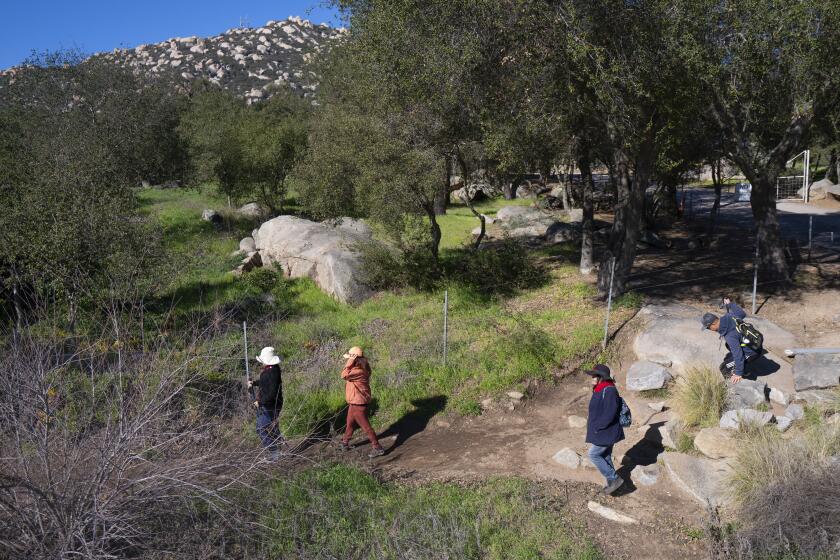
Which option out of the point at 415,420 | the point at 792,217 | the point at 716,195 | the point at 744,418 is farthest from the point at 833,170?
the point at 415,420

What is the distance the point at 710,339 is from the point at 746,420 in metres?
3.39

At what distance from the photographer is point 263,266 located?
20.6 metres

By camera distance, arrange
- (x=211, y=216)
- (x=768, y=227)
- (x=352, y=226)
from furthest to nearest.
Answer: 1. (x=211, y=216)
2. (x=352, y=226)
3. (x=768, y=227)

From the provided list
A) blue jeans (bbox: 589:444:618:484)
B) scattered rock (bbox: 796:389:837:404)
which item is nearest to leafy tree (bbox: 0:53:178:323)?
blue jeans (bbox: 589:444:618:484)

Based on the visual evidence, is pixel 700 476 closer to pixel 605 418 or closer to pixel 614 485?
pixel 614 485

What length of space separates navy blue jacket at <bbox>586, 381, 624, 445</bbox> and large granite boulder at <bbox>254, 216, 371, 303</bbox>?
9858mm

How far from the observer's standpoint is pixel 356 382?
353 inches

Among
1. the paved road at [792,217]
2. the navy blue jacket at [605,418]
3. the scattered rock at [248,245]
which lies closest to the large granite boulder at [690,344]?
the navy blue jacket at [605,418]

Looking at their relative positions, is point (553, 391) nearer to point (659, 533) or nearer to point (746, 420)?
point (746, 420)

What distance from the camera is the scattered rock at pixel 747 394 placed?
29.2ft

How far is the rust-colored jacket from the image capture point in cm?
893

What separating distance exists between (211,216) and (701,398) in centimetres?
2296

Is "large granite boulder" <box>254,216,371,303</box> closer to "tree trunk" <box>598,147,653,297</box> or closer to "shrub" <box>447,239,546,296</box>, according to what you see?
"shrub" <box>447,239,546,296</box>

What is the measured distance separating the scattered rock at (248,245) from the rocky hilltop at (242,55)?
57162 millimetres
